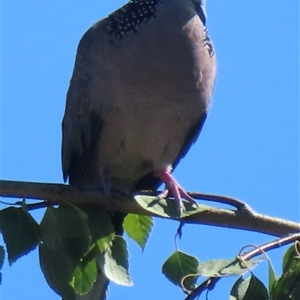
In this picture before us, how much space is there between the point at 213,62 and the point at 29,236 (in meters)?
1.86

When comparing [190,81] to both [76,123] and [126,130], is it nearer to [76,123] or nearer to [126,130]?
[126,130]

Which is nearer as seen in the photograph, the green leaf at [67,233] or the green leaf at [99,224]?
the green leaf at [67,233]

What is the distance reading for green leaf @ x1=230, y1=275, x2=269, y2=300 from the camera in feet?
6.82

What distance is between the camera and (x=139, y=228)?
2.63 meters

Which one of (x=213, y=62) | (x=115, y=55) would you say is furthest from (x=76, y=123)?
(x=213, y=62)

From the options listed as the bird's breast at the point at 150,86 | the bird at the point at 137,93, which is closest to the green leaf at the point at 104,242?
the bird at the point at 137,93

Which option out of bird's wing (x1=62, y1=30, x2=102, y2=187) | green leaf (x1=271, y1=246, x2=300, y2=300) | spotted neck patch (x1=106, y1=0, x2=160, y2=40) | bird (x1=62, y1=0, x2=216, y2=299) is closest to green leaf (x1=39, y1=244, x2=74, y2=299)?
green leaf (x1=271, y1=246, x2=300, y2=300)

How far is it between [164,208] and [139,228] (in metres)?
0.12

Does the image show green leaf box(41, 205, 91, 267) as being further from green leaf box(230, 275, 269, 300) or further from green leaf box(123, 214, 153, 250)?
green leaf box(230, 275, 269, 300)

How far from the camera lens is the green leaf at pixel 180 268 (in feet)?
7.67

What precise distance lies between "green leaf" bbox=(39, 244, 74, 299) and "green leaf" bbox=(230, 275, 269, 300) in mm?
493

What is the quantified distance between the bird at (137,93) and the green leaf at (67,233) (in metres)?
0.95

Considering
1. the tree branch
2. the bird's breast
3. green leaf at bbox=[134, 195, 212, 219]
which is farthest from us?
the bird's breast

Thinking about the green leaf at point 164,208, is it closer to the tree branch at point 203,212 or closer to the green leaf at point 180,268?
the tree branch at point 203,212
